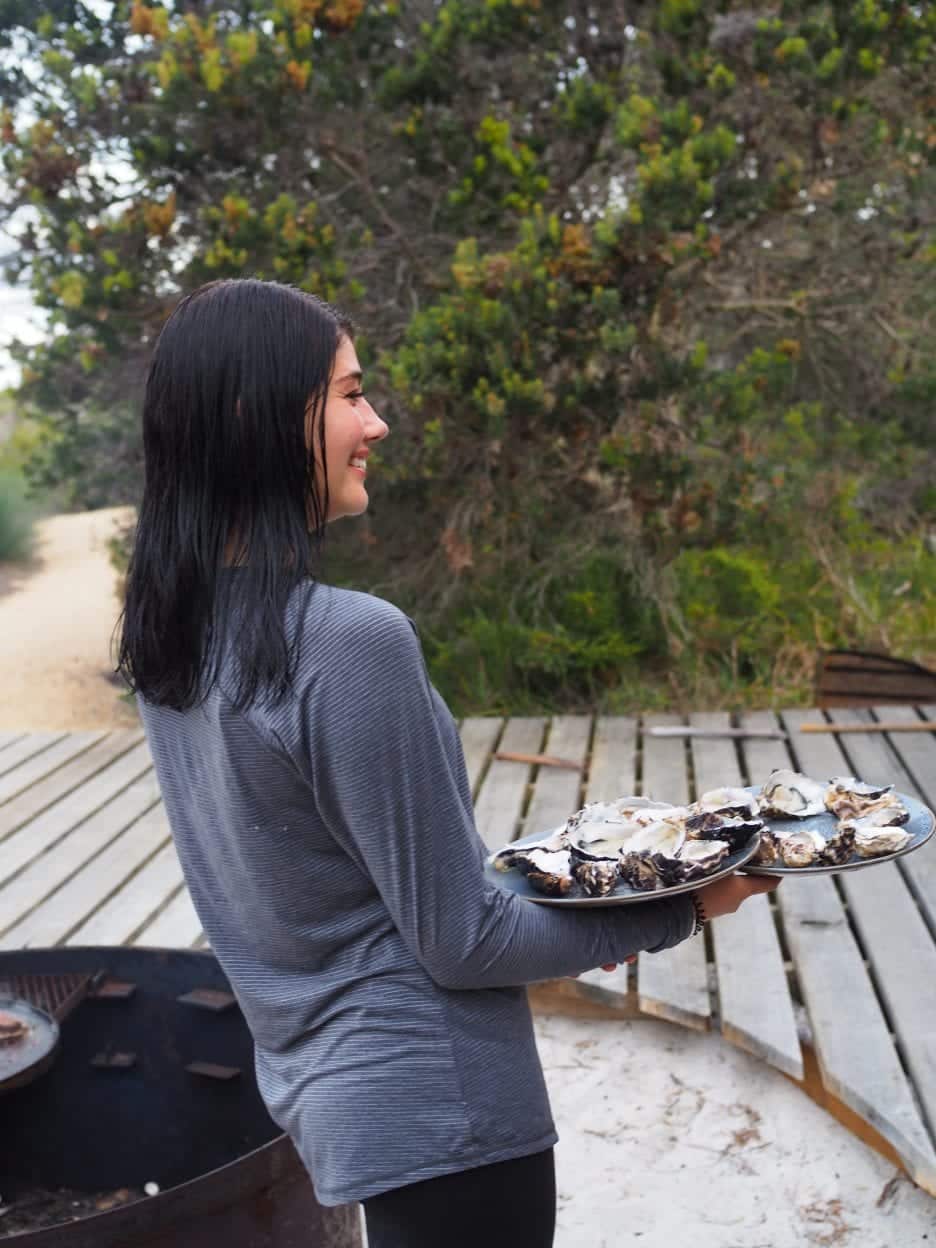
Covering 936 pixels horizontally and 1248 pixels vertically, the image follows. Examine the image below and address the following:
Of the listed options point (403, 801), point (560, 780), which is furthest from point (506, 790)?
point (403, 801)

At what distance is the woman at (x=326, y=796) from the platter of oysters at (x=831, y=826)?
0.33 metres

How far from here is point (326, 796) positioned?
52.9 inches

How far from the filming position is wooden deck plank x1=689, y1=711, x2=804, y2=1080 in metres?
3.13

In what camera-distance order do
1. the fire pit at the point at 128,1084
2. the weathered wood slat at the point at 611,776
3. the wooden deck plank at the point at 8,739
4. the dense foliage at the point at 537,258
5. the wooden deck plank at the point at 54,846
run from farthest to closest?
the wooden deck plank at the point at 8,739 < the dense foliage at the point at 537,258 < the wooden deck plank at the point at 54,846 < the weathered wood slat at the point at 611,776 < the fire pit at the point at 128,1084

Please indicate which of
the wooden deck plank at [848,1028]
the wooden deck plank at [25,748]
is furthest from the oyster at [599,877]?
the wooden deck plank at [25,748]

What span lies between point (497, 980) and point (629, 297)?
4.76m

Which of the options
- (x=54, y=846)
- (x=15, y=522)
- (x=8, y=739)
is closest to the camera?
(x=54, y=846)

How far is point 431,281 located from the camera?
6.27 meters

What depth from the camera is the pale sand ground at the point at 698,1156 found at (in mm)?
2879

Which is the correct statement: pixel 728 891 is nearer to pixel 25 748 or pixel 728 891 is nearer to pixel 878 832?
pixel 878 832

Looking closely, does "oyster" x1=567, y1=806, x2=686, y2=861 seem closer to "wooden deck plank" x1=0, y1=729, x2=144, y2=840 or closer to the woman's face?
the woman's face

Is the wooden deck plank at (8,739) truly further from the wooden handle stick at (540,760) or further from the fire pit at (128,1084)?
the fire pit at (128,1084)

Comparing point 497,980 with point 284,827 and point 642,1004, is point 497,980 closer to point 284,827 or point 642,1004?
point 284,827

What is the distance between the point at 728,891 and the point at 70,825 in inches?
144
